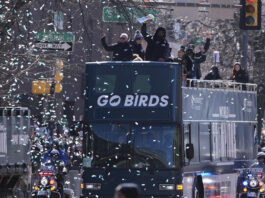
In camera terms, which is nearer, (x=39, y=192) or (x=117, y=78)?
(x=117, y=78)

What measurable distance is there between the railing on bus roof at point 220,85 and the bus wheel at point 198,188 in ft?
6.43

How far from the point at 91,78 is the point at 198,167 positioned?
3071 millimetres

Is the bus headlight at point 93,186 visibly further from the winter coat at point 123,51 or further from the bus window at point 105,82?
the winter coat at point 123,51

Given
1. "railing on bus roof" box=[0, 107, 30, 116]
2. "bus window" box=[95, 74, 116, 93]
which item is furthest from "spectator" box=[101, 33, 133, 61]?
"railing on bus roof" box=[0, 107, 30, 116]

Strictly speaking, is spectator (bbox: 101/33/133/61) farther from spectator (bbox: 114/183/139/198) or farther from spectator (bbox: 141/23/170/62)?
spectator (bbox: 114/183/139/198)

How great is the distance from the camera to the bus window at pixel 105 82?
766 inches

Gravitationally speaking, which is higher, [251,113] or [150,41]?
[150,41]

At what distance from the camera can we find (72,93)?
63562mm

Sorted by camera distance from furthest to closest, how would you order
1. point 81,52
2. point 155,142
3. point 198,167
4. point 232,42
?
point 81,52 < point 232,42 < point 198,167 < point 155,142

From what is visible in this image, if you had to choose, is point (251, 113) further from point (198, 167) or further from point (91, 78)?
point (91, 78)

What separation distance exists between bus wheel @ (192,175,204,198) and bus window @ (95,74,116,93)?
282 centimetres

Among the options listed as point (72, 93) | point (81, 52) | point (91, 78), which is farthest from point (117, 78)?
point (72, 93)

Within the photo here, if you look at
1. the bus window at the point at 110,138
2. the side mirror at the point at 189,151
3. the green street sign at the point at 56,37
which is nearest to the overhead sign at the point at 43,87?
the green street sign at the point at 56,37

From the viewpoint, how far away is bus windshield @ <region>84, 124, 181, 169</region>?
19.3 metres
